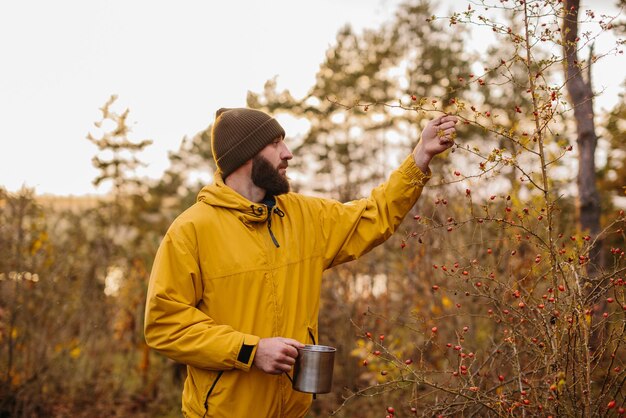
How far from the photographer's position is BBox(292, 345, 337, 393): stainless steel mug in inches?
103

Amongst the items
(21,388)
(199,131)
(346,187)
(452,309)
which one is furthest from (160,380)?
(199,131)

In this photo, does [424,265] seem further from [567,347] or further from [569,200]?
[567,347]

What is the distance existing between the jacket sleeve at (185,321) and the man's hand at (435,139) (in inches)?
43.3

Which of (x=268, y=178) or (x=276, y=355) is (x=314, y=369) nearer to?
(x=276, y=355)

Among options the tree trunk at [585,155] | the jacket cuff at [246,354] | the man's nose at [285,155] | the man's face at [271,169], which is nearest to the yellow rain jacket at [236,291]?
the jacket cuff at [246,354]

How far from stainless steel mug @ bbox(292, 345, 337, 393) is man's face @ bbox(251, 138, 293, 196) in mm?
811

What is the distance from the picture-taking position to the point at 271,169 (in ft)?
10.1

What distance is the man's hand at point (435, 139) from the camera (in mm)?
2707

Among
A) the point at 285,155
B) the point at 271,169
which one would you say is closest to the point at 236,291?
the point at 271,169

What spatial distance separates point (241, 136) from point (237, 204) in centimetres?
39

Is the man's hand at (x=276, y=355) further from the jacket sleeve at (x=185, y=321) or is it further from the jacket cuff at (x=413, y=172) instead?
the jacket cuff at (x=413, y=172)

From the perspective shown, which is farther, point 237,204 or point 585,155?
point 585,155

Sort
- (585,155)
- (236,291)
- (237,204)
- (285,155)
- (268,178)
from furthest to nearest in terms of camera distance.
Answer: (585,155)
(285,155)
(268,178)
(237,204)
(236,291)

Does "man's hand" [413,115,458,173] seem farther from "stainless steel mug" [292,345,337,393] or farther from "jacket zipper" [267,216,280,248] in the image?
"stainless steel mug" [292,345,337,393]
